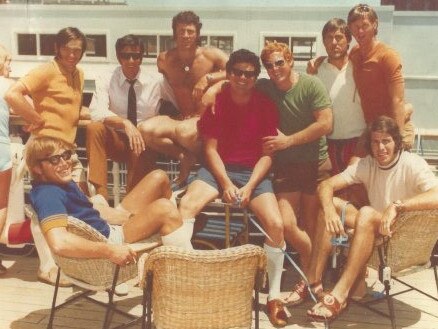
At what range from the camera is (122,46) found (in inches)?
159

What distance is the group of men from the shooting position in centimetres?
321

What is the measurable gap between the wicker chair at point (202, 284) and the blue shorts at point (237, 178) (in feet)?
3.83

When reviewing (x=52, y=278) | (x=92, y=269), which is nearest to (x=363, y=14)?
(x=92, y=269)

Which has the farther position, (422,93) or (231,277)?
(422,93)

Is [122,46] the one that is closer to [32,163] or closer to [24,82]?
[24,82]

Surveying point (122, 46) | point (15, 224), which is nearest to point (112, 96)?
point (122, 46)

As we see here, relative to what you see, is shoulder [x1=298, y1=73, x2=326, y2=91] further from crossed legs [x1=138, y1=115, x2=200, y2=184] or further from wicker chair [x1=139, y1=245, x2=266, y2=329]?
wicker chair [x1=139, y1=245, x2=266, y2=329]

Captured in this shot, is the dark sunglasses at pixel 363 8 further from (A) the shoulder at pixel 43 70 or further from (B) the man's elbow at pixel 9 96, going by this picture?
(B) the man's elbow at pixel 9 96

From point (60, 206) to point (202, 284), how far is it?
0.85m

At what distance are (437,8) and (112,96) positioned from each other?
16703 mm

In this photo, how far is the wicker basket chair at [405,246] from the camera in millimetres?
3094

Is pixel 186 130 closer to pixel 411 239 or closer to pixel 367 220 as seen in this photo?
pixel 367 220

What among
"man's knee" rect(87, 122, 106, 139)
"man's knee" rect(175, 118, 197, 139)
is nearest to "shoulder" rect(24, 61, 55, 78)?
"man's knee" rect(87, 122, 106, 139)

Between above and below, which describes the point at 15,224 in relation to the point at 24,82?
below
